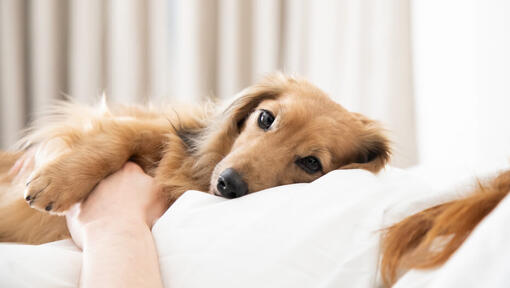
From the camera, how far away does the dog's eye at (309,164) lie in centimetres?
130

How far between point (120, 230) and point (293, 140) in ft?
1.79

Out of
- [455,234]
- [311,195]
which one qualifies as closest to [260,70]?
[311,195]

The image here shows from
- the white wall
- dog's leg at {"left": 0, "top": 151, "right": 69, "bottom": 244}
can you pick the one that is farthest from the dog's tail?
the white wall

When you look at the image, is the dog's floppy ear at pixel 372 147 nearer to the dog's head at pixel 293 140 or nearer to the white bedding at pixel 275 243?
the dog's head at pixel 293 140

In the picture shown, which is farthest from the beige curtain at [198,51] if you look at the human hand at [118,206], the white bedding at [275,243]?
the white bedding at [275,243]

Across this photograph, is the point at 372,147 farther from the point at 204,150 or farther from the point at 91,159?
the point at 91,159

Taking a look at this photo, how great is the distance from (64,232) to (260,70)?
2.07m

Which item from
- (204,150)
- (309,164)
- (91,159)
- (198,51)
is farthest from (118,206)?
(198,51)

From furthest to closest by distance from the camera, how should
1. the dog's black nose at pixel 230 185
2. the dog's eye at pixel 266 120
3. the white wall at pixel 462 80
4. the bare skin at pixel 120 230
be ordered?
the white wall at pixel 462 80 < the dog's eye at pixel 266 120 < the dog's black nose at pixel 230 185 < the bare skin at pixel 120 230

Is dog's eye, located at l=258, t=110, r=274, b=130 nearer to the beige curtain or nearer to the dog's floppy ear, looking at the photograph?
the dog's floppy ear

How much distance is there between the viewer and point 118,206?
3.36 feet

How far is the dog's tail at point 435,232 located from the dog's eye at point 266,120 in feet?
2.16

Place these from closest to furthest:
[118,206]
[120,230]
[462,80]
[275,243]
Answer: [275,243] → [120,230] → [118,206] → [462,80]

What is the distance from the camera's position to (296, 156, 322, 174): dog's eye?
1299mm
